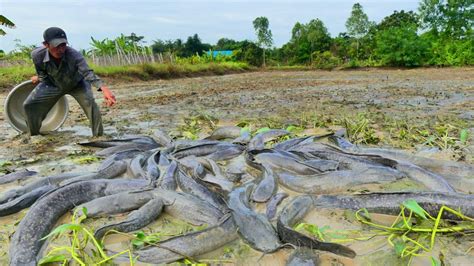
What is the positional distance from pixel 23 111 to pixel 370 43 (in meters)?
37.0

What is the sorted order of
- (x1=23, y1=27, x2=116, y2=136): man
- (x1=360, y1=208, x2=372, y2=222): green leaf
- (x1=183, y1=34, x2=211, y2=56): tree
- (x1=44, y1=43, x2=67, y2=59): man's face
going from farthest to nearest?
(x1=183, y1=34, x2=211, y2=56): tree, (x1=23, y1=27, x2=116, y2=136): man, (x1=44, y1=43, x2=67, y2=59): man's face, (x1=360, y1=208, x2=372, y2=222): green leaf

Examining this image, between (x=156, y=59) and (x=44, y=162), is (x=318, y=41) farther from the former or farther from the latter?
(x=44, y=162)

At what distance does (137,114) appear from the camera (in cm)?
809

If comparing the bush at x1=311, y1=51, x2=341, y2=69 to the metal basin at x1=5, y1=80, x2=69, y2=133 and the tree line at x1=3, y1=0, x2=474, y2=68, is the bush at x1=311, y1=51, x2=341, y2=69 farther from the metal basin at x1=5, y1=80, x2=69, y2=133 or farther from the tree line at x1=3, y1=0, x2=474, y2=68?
the metal basin at x1=5, y1=80, x2=69, y2=133

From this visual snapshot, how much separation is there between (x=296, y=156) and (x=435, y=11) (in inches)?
1440

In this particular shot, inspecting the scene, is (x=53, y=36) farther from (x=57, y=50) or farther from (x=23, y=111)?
(x=23, y=111)

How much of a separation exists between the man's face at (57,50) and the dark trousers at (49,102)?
610mm

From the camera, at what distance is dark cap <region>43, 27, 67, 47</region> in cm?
499

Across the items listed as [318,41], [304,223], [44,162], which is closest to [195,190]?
[304,223]

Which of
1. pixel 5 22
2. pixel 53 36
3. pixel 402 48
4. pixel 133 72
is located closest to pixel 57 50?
pixel 53 36

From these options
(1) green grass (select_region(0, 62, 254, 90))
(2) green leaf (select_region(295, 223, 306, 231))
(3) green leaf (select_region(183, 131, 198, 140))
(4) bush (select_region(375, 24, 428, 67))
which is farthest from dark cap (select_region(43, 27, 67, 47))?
(4) bush (select_region(375, 24, 428, 67))

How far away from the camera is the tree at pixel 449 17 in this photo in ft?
108

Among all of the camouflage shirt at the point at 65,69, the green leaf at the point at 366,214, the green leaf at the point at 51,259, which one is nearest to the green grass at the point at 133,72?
the camouflage shirt at the point at 65,69

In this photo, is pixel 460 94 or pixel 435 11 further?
pixel 435 11
